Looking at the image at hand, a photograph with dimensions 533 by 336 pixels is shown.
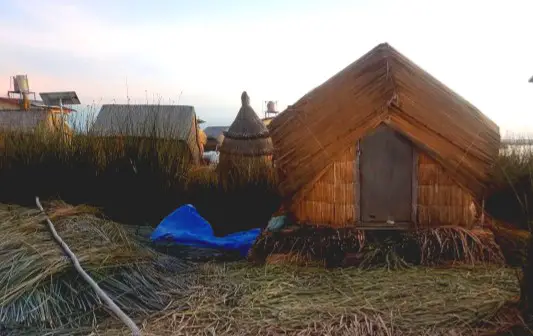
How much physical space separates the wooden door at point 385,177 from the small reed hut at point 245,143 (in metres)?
3.15

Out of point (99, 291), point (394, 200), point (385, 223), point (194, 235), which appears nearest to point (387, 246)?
point (385, 223)

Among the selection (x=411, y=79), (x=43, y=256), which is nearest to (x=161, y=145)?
(x=43, y=256)

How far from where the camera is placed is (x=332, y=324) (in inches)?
114

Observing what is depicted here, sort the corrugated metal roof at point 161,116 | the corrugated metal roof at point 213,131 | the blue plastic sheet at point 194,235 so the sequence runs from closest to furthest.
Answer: the blue plastic sheet at point 194,235 → the corrugated metal roof at point 161,116 → the corrugated metal roof at point 213,131

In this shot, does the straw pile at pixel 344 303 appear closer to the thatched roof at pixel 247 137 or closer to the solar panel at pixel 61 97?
the thatched roof at pixel 247 137

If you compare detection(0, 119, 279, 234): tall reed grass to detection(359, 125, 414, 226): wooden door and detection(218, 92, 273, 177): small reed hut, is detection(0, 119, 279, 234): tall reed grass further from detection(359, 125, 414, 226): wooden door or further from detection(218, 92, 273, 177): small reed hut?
detection(359, 125, 414, 226): wooden door

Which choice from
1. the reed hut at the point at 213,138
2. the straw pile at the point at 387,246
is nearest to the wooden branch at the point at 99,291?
the straw pile at the point at 387,246

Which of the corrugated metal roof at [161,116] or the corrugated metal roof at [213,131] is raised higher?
the corrugated metal roof at [213,131]

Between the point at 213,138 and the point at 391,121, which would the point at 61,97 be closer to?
the point at 213,138

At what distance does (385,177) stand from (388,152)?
0.74 feet

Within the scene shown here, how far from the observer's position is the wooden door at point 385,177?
426cm

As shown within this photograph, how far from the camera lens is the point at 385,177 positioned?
14.1 ft

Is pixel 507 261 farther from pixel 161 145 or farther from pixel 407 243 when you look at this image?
pixel 161 145

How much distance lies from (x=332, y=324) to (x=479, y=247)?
6.12ft
